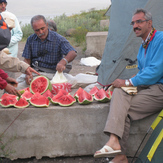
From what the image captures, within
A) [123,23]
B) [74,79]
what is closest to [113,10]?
[123,23]

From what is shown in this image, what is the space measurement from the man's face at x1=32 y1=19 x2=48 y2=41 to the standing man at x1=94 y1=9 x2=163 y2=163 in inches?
83.0

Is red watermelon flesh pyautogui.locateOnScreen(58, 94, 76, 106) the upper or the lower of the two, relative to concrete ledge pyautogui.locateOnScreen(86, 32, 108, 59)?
upper

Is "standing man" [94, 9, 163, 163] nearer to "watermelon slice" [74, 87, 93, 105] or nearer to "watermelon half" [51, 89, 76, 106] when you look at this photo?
"watermelon slice" [74, 87, 93, 105]

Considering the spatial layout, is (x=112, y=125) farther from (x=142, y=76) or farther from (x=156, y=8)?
(x=156, y=8)

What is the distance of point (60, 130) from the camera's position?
4637mm

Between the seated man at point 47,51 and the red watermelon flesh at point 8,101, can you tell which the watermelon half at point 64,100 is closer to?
the red watermelon flesh at point 8,101

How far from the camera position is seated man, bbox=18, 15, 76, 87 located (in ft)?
19.9

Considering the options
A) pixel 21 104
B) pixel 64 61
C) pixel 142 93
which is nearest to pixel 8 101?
pixel 21 104

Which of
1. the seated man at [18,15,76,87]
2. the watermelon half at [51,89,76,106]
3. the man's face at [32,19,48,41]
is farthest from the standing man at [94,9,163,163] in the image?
the man's face at [32,19,48,41]

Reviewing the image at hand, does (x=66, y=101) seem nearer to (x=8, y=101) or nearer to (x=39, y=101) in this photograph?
(x=39, y=101)

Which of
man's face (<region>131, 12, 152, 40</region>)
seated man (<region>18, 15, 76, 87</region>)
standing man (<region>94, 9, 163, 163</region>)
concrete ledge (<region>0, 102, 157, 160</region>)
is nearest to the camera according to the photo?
standing man (<region>94, 9, 163, 163</region>)

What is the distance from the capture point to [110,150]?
374 cm

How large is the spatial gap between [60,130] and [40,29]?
7.40 ft

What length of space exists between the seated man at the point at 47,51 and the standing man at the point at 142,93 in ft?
6.42
